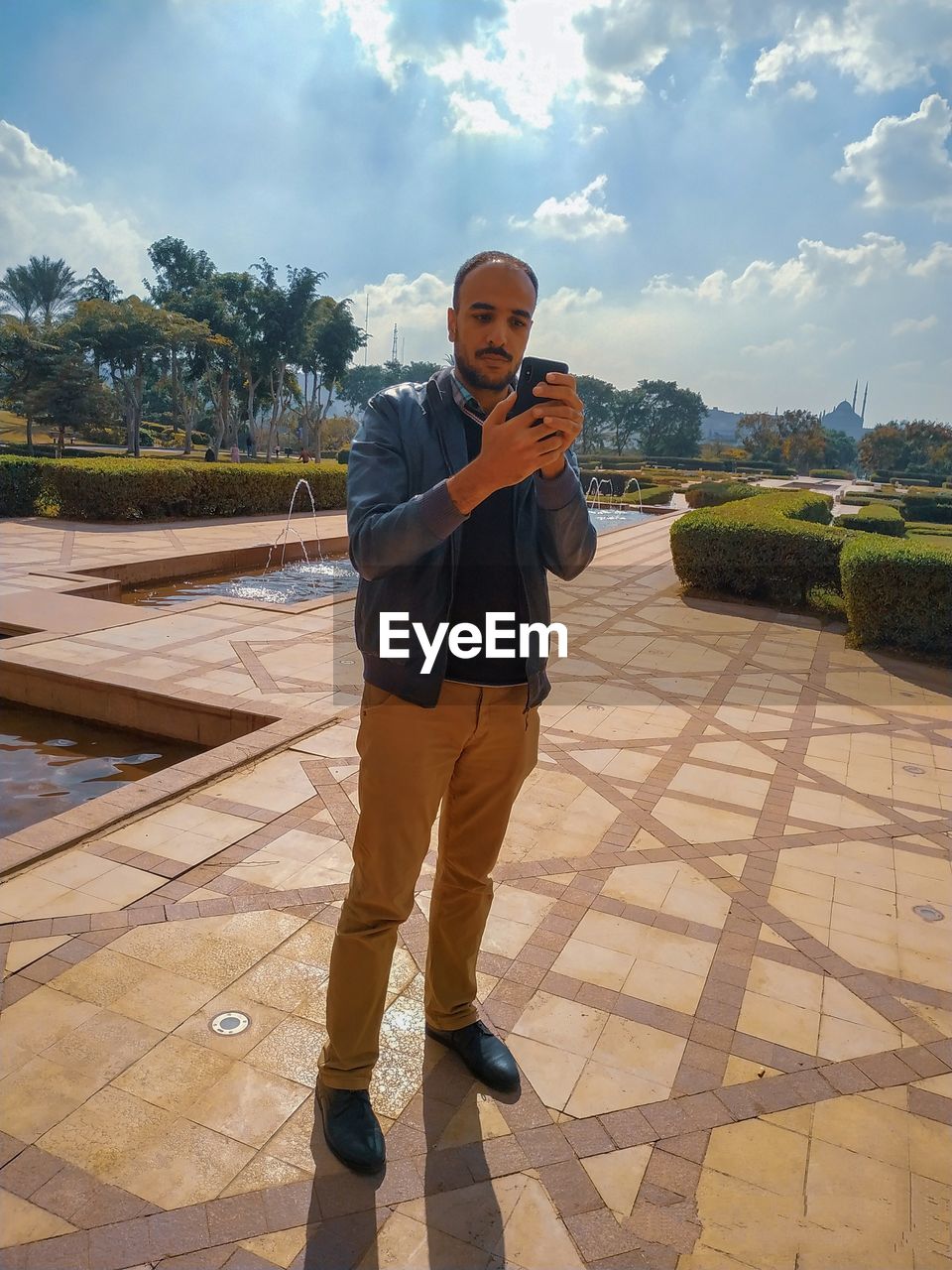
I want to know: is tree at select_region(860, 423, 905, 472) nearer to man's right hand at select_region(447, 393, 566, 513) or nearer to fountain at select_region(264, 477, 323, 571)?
fountain at select_region(264, 477, 323, 571)

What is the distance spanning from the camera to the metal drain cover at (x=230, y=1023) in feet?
7.46

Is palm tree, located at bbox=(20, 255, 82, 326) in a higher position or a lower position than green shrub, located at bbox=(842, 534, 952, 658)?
higher

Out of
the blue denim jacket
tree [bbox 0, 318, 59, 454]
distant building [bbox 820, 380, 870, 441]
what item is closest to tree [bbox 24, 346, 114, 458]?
tree [bbox 0, 318, 59, 454]

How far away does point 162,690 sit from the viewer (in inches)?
198

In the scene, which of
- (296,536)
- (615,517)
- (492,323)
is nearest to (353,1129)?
(492,323)

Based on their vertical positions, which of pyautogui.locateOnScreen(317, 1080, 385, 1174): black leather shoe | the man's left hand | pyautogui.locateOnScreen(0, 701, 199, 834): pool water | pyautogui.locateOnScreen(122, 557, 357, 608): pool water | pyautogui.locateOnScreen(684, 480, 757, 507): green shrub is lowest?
pyautogui.locateOnScreen(0, 701, 199, 834): pool water

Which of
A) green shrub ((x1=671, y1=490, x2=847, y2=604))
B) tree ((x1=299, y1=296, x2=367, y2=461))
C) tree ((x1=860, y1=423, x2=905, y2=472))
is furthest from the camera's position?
tree ((x1=860, y1=423, x2=905, y2=472))

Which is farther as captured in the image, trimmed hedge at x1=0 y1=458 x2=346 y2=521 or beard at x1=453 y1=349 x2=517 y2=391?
trimmed hedge at x1=0 y1=458 x2=346 y2=521

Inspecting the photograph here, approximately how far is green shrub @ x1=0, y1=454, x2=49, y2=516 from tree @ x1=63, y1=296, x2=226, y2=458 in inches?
578

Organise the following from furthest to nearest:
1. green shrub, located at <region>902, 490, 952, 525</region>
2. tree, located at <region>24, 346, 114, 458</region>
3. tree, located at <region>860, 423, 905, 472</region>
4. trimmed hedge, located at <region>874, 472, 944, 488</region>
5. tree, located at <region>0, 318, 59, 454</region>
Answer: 1. tree, located at <region>860, 423, 905, 472</region>
2. trimmed hedge, located at <region>874, 472, 944, 488</region>
3. green shrub, located at <region>902, 490, 952, 525</region>
4. tree, located at <region>24, 346, 114, 458</region>
5. tree, located at <region>0, 318, 59, 454</region>

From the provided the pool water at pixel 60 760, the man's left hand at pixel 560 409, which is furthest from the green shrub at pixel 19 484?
the man's left hand at pixel 560 409

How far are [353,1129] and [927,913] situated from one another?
243 centimetres

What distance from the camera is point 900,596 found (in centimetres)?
755

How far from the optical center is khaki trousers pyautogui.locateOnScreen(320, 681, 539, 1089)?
5.90 feet
